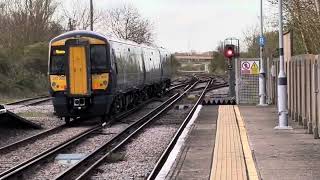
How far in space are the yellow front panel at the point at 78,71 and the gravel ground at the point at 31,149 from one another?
1811mm

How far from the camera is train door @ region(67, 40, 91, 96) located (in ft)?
66.8

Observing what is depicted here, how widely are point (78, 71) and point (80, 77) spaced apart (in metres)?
0.21

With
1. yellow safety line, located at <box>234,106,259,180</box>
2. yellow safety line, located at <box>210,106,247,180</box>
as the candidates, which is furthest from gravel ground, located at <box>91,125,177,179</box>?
yellow safety line, located at <box>234,106,259,180</box>

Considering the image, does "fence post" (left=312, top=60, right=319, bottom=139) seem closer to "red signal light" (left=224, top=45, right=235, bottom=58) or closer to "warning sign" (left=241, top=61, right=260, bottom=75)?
"warning sign" (left=241, top=61, right=260, bottom=75)

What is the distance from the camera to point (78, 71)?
67.2 feet

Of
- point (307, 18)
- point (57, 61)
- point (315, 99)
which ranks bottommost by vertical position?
point (315, 99)

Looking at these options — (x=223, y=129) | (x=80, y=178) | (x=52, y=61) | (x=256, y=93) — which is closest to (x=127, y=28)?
(x=256, y=93)

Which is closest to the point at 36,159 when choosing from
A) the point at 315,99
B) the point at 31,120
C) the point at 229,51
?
the point at 315,99

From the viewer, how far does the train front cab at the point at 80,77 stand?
803 inches

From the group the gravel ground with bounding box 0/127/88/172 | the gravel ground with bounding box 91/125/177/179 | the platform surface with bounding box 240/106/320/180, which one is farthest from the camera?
the gravel ground with bounding box 0/127/88/172

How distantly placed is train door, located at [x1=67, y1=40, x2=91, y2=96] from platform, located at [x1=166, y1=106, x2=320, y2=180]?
436 centimetres

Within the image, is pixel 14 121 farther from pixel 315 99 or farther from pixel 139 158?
pixel 315 99

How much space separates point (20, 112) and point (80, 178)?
15.8 m

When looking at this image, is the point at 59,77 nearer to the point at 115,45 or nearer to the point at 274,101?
the point at 115,45
